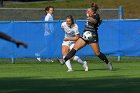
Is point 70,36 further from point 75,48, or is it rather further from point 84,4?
point 84,4

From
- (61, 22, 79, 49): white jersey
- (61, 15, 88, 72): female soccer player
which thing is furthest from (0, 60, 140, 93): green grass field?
(61, 22, 79, 49): white jersey

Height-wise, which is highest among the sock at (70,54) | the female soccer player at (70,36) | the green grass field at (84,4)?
the female soccer player at (70,36)

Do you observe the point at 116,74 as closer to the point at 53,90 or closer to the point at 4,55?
Result: the point at 53,90

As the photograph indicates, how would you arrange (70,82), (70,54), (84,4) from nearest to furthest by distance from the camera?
(70,82), (70,54), (84,4)

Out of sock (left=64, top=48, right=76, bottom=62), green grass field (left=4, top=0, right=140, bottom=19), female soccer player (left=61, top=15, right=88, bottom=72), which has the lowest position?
green grass field (left=4, top=0, right=140, bottom=19)

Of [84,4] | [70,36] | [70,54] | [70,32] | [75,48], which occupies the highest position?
[70,32]

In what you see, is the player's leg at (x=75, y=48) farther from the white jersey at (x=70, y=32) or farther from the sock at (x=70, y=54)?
the white jersey at (x=70, y=32)

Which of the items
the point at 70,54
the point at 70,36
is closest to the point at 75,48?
the point at 70,54

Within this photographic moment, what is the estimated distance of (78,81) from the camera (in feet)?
50.1

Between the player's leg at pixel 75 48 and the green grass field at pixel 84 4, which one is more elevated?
the player's leg at pixel 75 48

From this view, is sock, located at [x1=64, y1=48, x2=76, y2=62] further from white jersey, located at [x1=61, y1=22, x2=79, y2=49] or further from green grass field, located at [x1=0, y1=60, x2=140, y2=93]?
white jersey, located at [x1=61, y1=22, x2=79, y2=49]

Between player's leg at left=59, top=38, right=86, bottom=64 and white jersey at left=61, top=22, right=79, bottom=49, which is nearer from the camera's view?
player's leg at left=59, top=38, right=86, bottom=64

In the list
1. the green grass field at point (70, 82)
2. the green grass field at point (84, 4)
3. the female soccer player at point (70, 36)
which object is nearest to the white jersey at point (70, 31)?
the female soccer player at point (70, 36)

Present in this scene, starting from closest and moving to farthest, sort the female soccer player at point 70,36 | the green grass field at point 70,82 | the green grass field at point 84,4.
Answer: the green grass field at point 70,82, the female soccer player at point 70,36, the green grass field at point 84,4
